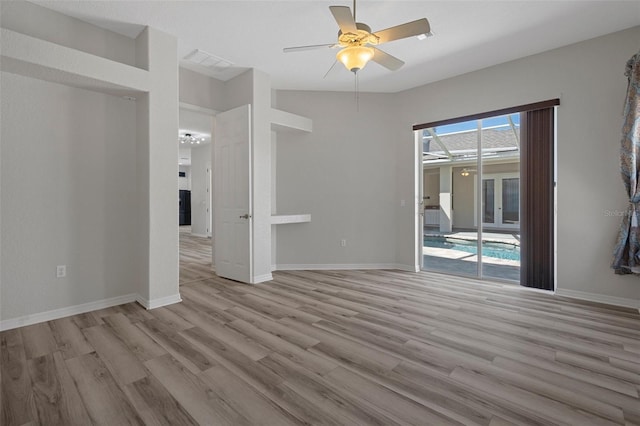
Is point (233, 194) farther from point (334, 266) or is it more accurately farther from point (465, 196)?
point (465, 196)

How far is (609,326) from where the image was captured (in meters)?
2.86

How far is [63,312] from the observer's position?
3131mm

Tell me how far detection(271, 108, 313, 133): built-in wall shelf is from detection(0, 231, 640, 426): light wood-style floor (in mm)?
2811

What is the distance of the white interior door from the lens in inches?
171

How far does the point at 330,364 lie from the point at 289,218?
3.03 metres

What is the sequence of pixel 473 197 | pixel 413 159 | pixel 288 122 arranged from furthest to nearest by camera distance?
pixel 413 159 → pixel 288 122 → pixel 473 197

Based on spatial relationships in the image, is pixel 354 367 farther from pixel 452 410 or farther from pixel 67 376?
pixel 67 376

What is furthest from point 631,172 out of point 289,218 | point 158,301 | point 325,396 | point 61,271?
point 61,271

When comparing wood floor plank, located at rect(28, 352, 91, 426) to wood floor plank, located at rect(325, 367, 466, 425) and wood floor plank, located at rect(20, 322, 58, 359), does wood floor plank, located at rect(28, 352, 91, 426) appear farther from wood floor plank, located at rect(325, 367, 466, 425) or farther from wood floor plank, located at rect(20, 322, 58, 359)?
wood floor plank, located at rect(325, 367, 466, 425)

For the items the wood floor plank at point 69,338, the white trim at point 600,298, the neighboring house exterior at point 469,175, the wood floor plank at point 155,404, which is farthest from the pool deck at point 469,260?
the wood floor plank at point 69,338

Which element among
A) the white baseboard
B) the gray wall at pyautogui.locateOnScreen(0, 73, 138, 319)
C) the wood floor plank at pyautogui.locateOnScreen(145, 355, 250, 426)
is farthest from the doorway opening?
the wood floor plank at pyautogui.locateOnScreen(145, 355, 250, 426)

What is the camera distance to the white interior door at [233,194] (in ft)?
14.2

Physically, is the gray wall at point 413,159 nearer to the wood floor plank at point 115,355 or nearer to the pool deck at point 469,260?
the pool deck at point 469,260

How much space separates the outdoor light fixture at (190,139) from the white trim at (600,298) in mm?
8967
